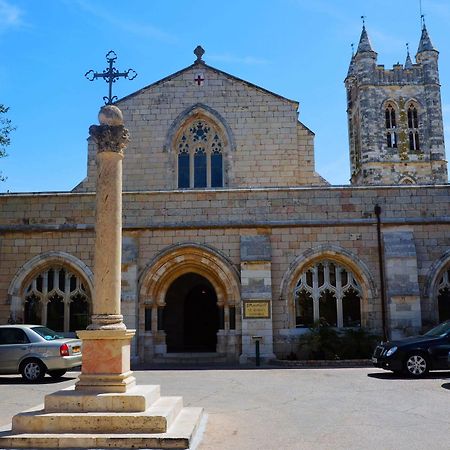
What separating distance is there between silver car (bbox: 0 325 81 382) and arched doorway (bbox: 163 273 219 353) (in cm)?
732

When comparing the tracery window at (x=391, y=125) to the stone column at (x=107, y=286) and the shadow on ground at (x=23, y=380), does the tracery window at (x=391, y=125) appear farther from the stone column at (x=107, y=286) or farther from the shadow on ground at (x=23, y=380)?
the stone column at (x=107, y=286)

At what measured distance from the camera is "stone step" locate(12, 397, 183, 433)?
21.9 feet

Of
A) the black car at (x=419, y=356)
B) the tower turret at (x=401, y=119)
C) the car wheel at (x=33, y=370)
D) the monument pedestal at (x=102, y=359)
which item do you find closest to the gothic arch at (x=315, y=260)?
the black car at (x=419, y=356)

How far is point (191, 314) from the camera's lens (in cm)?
2131

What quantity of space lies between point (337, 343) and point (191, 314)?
23.0ft

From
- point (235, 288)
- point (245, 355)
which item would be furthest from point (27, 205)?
point (245, 355)

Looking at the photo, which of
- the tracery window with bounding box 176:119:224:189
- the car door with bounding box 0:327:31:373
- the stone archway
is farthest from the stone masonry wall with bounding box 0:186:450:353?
the tracery window with bounding box 176:119:224:189

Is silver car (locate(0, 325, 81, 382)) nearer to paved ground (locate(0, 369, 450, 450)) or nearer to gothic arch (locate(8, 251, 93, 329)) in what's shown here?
paved ground (locate(0, 369, 450, 450))

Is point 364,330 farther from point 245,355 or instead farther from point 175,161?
point 175,161

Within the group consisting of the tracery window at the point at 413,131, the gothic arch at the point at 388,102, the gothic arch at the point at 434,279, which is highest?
the gothic arch at the point at 388,102

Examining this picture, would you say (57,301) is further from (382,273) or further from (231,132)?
(231,132)

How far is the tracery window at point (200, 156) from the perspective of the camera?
2358cm

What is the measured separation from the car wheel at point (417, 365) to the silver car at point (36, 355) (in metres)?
7.25

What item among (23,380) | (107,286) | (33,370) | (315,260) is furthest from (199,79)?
(107,286)
